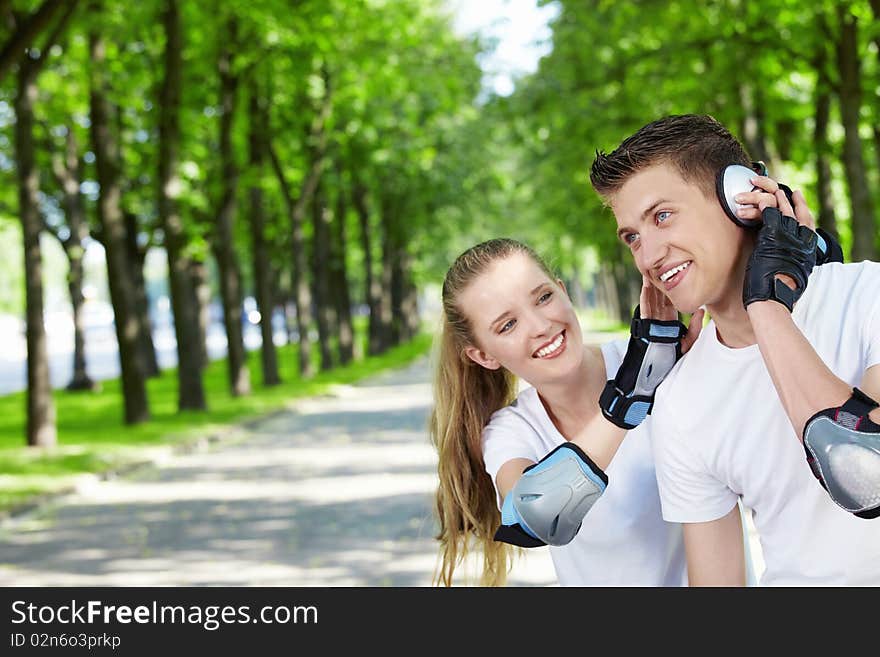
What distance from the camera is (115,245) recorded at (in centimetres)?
1983

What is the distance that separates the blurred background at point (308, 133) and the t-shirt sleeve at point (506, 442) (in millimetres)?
10088

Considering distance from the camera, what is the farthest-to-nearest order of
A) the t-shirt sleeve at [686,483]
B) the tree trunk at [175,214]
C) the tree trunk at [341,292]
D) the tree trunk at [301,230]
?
the tree trunk at [341,292] < the tree trunk at [301,230] < the tree trunk at [175,214] < the t-shirt sleeve at [686,483]

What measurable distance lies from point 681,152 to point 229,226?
2334cm

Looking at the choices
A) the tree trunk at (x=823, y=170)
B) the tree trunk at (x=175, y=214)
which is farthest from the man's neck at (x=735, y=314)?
the tree trunk at (x=175, y=214)

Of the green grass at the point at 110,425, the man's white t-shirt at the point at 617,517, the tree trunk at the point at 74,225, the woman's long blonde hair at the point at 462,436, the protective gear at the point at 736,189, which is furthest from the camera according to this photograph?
the tree trunk at the point at 74,225

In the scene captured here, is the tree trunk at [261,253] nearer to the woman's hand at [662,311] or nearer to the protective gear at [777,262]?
the woman's hand at [662,311]

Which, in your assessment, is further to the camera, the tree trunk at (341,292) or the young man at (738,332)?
the tree trunk at (341,292)

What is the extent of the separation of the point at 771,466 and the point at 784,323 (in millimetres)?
443

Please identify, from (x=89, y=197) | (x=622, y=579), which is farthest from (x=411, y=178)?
(x=622, y=579)

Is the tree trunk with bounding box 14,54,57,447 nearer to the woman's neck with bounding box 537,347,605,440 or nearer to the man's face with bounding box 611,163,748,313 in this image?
the woman's neck with bounding box 537,347,605,440

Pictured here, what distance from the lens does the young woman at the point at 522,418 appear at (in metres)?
3.61

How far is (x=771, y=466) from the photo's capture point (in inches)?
115

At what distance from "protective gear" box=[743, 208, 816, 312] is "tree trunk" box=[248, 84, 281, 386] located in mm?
25657
